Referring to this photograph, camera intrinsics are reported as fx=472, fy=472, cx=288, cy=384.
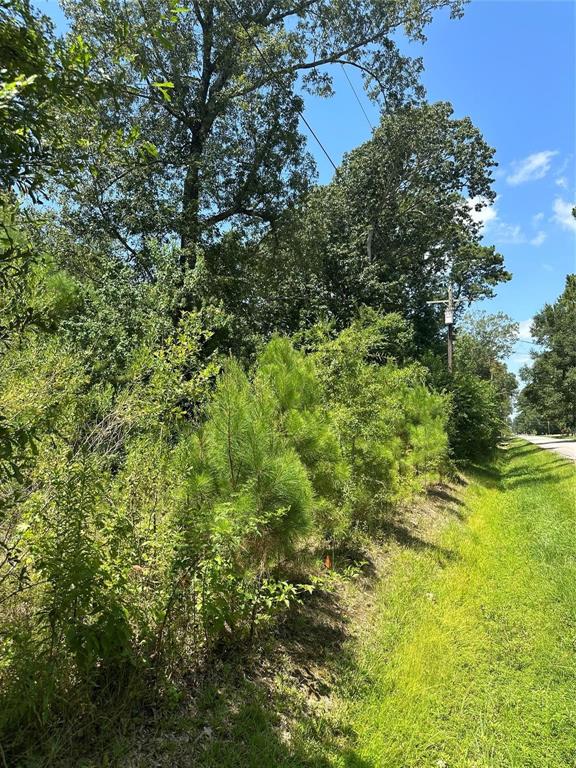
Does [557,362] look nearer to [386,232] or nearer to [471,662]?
[386,232]

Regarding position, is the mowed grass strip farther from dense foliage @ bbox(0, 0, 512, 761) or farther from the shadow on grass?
dense foliage @ bbox(0, 0, 512, 761)

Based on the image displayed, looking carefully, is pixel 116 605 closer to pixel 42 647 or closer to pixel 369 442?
pixel 42 647

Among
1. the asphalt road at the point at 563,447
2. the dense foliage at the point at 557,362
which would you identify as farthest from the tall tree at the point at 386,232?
the dense foliage at the point at 557,362

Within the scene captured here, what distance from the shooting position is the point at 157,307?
611cm

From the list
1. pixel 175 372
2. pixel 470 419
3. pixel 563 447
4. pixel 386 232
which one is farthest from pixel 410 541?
pixel 563 447

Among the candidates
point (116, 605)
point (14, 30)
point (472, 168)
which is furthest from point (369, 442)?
point (472, 168)

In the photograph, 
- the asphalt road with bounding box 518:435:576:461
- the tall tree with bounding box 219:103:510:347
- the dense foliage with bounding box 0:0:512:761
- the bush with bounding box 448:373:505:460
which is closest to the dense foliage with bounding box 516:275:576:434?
the asphalt road with bounding box 518:435:576:461

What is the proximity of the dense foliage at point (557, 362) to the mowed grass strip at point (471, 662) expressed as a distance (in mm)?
32217

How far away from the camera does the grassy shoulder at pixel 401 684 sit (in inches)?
102

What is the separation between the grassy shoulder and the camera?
2584mm

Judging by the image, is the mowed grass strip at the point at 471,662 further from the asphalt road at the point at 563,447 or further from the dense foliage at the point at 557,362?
the dense foliage at the point at 557,362

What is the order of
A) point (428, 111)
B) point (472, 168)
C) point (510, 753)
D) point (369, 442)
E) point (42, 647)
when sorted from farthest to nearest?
1. point (472, 168)
2. point (428, 111)
3. point (369, 442)
4. point (510, 753)
5. point (42, 647)

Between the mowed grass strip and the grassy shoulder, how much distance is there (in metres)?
0.01

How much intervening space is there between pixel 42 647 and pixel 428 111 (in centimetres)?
1985
